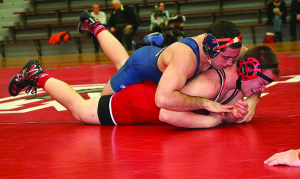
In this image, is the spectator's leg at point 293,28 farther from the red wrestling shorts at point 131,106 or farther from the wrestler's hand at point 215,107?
the wrestler's hand at point 215,107

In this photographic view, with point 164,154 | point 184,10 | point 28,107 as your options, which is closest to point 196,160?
point 164,154

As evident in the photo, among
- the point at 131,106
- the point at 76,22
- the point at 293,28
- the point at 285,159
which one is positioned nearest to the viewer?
the point at 285,159

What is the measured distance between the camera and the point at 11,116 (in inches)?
146

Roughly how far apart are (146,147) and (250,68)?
71 centimetres

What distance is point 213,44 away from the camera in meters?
2.64

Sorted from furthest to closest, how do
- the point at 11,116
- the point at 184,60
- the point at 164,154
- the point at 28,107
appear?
the point at 28,107
the point at 11,116
the point at 184,60
the point at 164,154

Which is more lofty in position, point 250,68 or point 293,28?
point 250,68

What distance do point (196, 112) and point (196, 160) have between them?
32.1 inches

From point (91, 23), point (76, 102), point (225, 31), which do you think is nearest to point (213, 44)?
point (225, 31)

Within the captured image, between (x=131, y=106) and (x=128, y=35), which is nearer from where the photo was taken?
(x=131, y=106)

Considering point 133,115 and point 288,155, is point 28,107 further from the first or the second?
point 288,155

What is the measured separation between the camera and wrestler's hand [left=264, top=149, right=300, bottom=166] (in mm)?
1974

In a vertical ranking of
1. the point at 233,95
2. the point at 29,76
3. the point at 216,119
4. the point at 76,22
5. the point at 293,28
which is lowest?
the point at 293,28

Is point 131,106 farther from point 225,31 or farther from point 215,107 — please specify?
point 225,31
